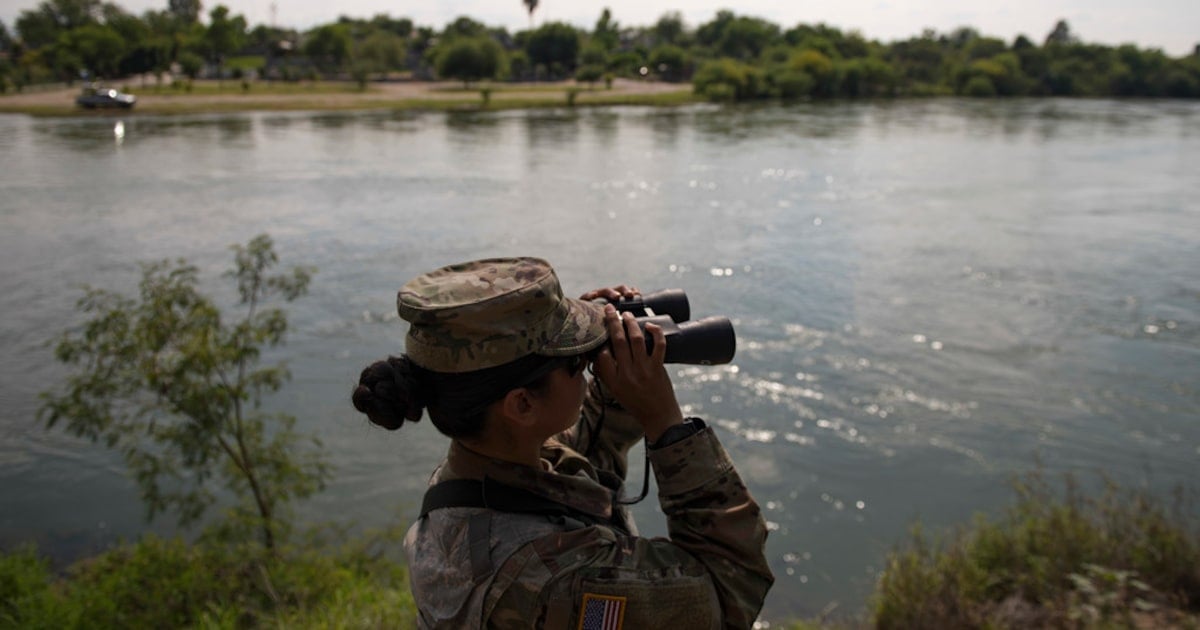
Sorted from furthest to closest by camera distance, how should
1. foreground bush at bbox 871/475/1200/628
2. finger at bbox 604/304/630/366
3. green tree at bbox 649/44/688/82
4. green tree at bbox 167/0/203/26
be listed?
green tree at bbox 167/0/203/26 → green tree at bbox 649/44/688/82 → foreground bush at bbox 871/475/1200/628 → finger at bbox 604/304/630/366

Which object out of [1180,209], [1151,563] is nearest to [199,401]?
[1151,563]

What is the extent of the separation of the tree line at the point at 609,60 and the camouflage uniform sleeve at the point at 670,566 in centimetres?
4622

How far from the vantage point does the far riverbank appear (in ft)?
123

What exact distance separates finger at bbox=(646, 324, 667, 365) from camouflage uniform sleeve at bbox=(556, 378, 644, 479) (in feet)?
1.54

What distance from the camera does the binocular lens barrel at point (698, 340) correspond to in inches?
67.2

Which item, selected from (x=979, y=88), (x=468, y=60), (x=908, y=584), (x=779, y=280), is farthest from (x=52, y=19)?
(x=908, y=584)

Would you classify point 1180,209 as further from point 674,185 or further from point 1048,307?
point 674,185

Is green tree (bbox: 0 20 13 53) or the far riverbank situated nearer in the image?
the far riverbank

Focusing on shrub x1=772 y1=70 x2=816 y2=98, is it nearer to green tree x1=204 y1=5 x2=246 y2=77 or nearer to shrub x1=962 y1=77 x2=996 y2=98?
shrub x1=962 y1=77 x2=996 y2=98

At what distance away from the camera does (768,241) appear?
14.7 m

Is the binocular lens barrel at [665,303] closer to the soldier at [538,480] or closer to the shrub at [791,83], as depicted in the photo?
the soldier at [538,480]

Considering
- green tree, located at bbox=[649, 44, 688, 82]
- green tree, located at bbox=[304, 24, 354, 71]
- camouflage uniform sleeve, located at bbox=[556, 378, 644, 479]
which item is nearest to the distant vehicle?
green tree, located at bbox=[304, 24, 354, 71]

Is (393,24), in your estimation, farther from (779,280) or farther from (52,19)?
(779,280)

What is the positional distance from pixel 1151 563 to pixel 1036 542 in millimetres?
535
